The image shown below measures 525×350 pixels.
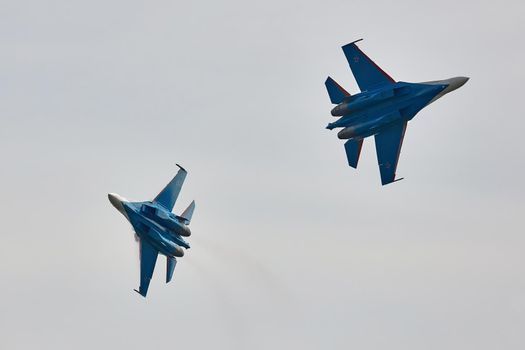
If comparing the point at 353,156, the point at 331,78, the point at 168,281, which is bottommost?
the point at 168,281

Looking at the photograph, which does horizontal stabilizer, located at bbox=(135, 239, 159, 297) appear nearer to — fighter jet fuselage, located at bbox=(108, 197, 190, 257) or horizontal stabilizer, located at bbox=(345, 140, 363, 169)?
fighter jet fuselage, located at bbox=(108, 197, 190, 257)

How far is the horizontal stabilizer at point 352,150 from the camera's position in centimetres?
9681

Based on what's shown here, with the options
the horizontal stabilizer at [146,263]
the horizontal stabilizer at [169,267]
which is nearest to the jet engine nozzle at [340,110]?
the horizontal stabilizer at [169,267]

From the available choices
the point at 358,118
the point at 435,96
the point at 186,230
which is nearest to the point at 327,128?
the point at 358,118

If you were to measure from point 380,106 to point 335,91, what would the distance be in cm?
398

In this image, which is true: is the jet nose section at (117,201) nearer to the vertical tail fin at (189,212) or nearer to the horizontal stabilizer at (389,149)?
the vertical tail fin at (189,212)

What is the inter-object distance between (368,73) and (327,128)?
239 inches

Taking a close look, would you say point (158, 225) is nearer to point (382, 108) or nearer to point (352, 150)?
point (352, 150)

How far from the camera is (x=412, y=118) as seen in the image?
9619 cm

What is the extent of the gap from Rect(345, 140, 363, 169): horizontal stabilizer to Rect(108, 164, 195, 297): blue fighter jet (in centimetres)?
1605

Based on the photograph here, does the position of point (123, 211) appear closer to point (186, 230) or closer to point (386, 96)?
point (186, 230)

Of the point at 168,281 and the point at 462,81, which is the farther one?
the point at 168,281

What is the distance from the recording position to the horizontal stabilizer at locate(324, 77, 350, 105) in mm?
95794

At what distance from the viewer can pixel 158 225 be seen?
103 metres
